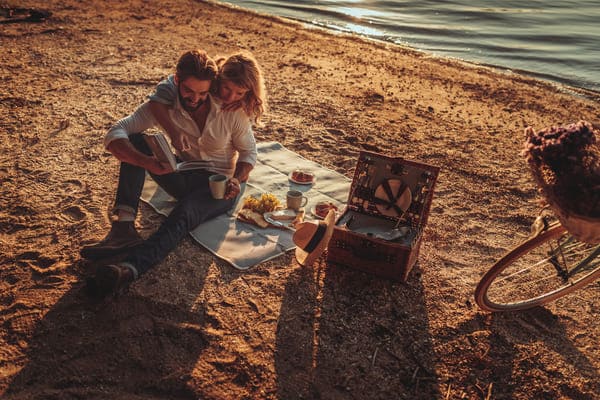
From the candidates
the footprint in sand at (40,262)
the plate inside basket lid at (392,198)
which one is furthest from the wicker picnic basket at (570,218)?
the footprint in sand at (40,262)

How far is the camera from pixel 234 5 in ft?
48.7

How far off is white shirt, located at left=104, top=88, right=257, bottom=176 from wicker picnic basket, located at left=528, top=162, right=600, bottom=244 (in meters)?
2.44

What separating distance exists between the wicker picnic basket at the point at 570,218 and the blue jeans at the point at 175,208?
260 centimetres

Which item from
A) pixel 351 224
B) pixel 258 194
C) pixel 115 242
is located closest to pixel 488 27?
pixel 258 194

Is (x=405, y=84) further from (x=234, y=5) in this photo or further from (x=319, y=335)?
(x=234, y=5)

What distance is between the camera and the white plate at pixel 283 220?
448 cm

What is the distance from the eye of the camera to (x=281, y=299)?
370cm

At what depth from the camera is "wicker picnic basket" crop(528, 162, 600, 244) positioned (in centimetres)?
262

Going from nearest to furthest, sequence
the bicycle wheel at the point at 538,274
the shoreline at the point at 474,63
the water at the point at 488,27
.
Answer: the bicycle wheel at the point at 538,274 → the shoreline at the point at 474,63 → the water at the point at 488,27

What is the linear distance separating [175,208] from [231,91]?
1.07 m

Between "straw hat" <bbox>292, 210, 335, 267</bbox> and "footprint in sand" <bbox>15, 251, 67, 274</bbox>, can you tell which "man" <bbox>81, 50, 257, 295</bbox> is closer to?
"footprint in sand" <bbox>15, 251, 67, 274</bbox>

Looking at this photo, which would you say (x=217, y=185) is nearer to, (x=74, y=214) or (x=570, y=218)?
(x=74, y=214)

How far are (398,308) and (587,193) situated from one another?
1602 mm

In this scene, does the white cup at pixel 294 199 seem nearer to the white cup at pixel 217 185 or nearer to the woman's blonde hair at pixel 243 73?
the white cup at pixel 217 185
